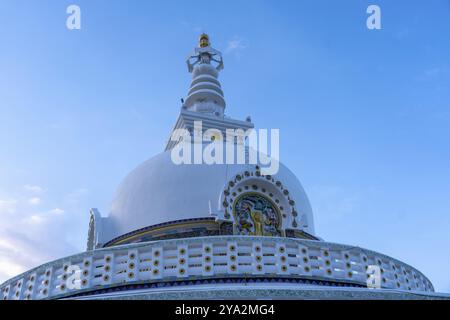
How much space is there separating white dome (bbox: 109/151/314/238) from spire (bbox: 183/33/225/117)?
6459mm

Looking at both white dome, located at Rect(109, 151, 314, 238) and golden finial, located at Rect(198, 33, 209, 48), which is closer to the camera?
white dome, located at Rect(109, 151, 314, 238)

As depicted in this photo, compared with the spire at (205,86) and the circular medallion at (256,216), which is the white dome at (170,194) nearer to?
the circular medallion at (256,216)

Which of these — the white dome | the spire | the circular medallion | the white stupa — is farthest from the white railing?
the spire

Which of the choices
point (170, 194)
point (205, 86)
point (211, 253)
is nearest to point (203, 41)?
point (205, 86)

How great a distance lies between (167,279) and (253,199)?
17.2 feet

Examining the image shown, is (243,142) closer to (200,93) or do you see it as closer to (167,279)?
(200,93)

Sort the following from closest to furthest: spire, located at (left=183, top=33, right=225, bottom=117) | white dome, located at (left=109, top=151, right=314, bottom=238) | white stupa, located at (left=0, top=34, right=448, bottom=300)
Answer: white stupa, located at (left=0, top=34, right=448, bottom=300) → white dome, located at (left=109, top=151, right=314, bottom=238) → spire, located at (left=183, top=33, right=225, bottom=117)

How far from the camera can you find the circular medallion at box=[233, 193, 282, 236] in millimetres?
13797

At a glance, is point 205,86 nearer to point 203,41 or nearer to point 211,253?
point 203,41

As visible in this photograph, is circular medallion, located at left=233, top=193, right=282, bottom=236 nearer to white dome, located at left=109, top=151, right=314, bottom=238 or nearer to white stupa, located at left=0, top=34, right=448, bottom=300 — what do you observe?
white stupa, located at left=0, top=34, right=448, bottom=300

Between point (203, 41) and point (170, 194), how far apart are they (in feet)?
41.5

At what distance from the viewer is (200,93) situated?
2238 cm

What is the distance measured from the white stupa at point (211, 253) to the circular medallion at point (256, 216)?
1.2 inches
